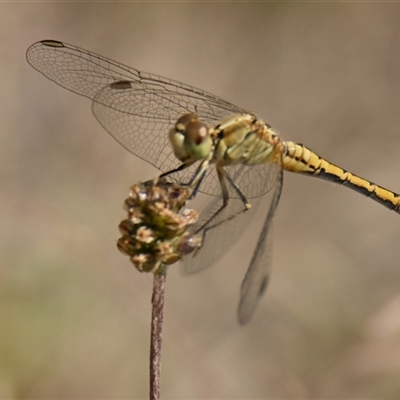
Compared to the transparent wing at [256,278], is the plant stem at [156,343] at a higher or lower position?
lower

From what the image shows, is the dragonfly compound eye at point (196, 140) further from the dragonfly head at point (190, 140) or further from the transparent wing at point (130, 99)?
the transparent wing at point (130, 99)

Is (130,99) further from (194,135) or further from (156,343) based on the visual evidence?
(156,343)

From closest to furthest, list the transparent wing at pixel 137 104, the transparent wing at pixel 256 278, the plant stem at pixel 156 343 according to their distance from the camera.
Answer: the plant stem at pixel 156 343
the transparent wing at pixel 256 278
the transparent wing at pixel 137 104

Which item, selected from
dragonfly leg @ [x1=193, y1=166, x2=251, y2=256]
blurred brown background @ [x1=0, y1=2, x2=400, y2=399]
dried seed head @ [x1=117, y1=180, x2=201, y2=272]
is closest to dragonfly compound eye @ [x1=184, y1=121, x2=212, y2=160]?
dragonfly leg @ [x1=193, y1=166, x2=251, y2=256]

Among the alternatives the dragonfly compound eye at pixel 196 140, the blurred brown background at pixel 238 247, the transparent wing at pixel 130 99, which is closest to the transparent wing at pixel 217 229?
the dragonfly compound eye at pixel 196 140

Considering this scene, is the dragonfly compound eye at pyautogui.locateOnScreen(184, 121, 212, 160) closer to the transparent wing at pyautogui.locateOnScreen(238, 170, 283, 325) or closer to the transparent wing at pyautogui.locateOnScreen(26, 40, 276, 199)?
the transparent wing at pyautogui.locateOnScreen(26, 40, 276, 199)

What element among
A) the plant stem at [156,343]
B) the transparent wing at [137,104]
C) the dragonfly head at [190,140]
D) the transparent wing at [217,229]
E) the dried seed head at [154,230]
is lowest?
the plant stem at [156,343]
